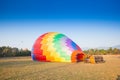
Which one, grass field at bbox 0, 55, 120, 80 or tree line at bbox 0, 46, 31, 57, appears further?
tree line at bbox 0, 46, 31, 57

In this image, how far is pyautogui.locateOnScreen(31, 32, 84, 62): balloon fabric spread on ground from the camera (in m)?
23.5

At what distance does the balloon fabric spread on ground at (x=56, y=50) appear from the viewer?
77.3ft

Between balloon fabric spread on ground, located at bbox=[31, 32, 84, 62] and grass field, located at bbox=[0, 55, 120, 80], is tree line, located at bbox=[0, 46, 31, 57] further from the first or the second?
grass field, located at bbox=[0, 55, 120, 80]

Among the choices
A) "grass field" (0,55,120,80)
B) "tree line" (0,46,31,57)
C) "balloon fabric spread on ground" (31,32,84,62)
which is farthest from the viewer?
"tree line" (0,46,31,57)

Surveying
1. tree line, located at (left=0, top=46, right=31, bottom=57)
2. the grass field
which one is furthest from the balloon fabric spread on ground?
tree line, located at (left=0, top=46, right=31, bottom=57)

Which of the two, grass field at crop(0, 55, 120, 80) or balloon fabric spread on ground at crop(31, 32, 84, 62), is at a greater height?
balloon fabric spread on ground at crop(31, 32, 84, 62)

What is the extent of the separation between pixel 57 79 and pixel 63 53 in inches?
491

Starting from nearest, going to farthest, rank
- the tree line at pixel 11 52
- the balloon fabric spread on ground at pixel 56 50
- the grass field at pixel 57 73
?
the grass field at pixel 57 73 → the balloon fabric spread on ground at pixel 56 50 → the tree line at pixel 11 52

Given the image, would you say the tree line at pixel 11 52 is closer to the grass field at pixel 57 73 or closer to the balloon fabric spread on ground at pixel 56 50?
the balloon fabric spread on ground at pixel 56 50

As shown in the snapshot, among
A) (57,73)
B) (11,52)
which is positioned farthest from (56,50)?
(11,52)

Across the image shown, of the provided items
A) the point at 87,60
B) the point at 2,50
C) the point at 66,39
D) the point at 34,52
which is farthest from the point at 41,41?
the point at 2,50

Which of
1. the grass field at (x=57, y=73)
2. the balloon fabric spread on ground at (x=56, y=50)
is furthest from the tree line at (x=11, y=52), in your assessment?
the grass field at (x=57, y=73)

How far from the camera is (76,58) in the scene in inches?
938

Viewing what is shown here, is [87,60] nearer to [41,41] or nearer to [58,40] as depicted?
[58,40]
